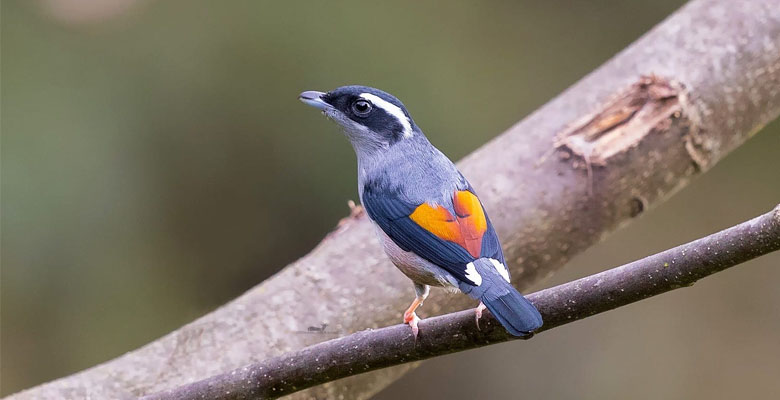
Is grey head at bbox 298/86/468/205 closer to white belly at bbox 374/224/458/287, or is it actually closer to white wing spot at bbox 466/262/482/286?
white belly at bbox 374/224/458/287

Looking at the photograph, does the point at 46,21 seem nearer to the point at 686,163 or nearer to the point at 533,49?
the point at 533,49

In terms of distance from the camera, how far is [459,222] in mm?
2514

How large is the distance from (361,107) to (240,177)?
2524 millimetres

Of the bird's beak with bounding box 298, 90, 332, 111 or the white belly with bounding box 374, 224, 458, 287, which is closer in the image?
the white belly with bounding box 374, 224, 458, 287

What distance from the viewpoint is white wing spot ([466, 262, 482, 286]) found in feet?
7.47

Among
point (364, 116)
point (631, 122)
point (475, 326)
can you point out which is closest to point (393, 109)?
point (364, 116)

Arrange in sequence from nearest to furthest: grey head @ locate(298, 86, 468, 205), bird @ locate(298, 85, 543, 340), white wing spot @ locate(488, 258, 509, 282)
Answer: bird @ locate(298, 85, 543, 340), white wing spot @ locate(488, 258, 509, 282), grey head @ locate(298, 86, 468, 205)

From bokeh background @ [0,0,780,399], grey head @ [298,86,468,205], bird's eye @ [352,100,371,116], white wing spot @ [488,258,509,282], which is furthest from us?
bokeh background @ [0,0,780,399]

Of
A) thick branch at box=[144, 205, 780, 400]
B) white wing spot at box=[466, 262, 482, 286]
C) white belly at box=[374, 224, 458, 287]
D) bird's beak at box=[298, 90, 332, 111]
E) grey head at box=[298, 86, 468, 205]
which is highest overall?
bird's beak at box=[298, 90, 332, 111]

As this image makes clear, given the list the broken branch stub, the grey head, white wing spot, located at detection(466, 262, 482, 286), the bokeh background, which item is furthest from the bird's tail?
the bokeh background

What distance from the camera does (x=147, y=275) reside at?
521 centimetres

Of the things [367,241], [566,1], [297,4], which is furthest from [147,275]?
[566,1]

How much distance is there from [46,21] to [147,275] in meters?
1.64

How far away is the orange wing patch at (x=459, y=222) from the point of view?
2.45m
